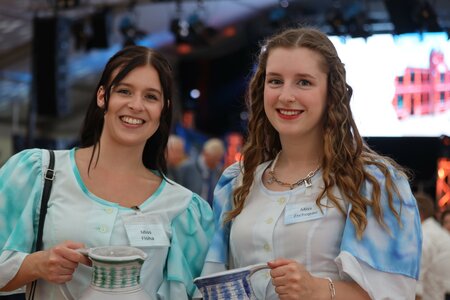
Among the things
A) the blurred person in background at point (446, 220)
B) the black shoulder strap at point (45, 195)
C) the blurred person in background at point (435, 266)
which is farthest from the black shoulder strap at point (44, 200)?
the blurred person in background at point (446, 220)

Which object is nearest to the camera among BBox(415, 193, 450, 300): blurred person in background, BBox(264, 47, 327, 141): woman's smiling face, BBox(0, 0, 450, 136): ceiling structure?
BBox(264, 47, 327, 141): woman's smiling face

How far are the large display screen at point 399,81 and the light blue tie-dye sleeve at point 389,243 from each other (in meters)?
5.85

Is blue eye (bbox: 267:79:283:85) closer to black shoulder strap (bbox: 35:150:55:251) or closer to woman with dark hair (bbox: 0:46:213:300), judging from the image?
woman with dark hair (bbox: 0:46:213:300)

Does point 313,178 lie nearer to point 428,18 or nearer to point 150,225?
point 150,225

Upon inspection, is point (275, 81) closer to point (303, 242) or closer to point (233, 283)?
point (303, 242)

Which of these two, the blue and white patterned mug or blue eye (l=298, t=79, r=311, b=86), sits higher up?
blue eye (l=298, t=79, r=311, b=86)

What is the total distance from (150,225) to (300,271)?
52 centimetres

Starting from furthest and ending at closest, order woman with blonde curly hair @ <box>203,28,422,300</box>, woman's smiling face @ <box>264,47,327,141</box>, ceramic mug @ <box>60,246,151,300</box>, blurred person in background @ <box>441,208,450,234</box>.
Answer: blurred person in background @ <box>441,208,450,234</box>
woman's smiling face @ <box>264,47,327,141</box>
woman with blonde curly hair @ <box>203,28,422,300</box>
ceramic mug @ <box>60,246,151,300</box>

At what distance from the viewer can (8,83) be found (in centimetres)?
1038

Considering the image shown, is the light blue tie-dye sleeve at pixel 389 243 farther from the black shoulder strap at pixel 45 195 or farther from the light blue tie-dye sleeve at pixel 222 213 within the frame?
the black shoulder strap at pixel 45 195

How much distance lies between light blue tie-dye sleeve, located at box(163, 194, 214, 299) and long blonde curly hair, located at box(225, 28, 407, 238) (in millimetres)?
151

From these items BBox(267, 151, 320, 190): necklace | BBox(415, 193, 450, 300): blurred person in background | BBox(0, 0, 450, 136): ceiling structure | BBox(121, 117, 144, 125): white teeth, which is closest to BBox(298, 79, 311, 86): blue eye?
BBox(267, 151, 320, 190): necklace

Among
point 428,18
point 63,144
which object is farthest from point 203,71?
point 428,18

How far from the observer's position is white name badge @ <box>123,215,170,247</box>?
1.83 m
